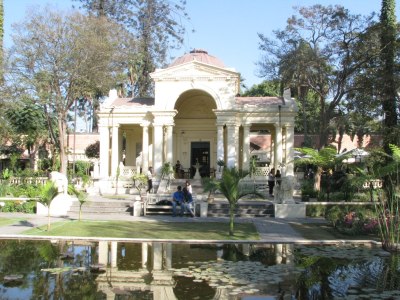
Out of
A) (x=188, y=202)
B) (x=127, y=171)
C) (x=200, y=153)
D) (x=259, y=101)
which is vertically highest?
(x=259, y=101)

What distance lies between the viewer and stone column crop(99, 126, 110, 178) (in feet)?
108

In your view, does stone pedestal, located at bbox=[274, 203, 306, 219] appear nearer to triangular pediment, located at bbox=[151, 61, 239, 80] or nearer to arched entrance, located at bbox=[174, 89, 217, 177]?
triangular pediment, located at bbox=[151, 61, 239, 80]

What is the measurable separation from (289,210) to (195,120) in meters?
15.3

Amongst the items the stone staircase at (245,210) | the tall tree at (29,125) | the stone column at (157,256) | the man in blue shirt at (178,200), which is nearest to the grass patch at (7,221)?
the man in blue shirt at (178,200)

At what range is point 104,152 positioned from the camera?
3294 cm

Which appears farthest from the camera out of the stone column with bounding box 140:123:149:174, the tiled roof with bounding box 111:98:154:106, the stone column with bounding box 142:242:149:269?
the tiled roof with bounding box 111:98:154:106

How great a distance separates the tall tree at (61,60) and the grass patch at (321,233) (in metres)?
19.8

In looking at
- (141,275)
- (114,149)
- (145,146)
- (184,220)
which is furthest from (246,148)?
(141,275)

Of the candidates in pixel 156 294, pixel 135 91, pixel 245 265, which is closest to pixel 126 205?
pixel 245 265

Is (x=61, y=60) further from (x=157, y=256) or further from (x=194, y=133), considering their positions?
(x=157, y=256)

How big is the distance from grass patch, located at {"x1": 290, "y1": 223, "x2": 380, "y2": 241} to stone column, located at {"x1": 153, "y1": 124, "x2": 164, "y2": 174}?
1393cm

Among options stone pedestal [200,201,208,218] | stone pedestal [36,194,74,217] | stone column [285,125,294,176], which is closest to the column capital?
stone column [285,125,294,176]

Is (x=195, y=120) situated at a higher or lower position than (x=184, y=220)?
higher

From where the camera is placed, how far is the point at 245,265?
11.3 metres
